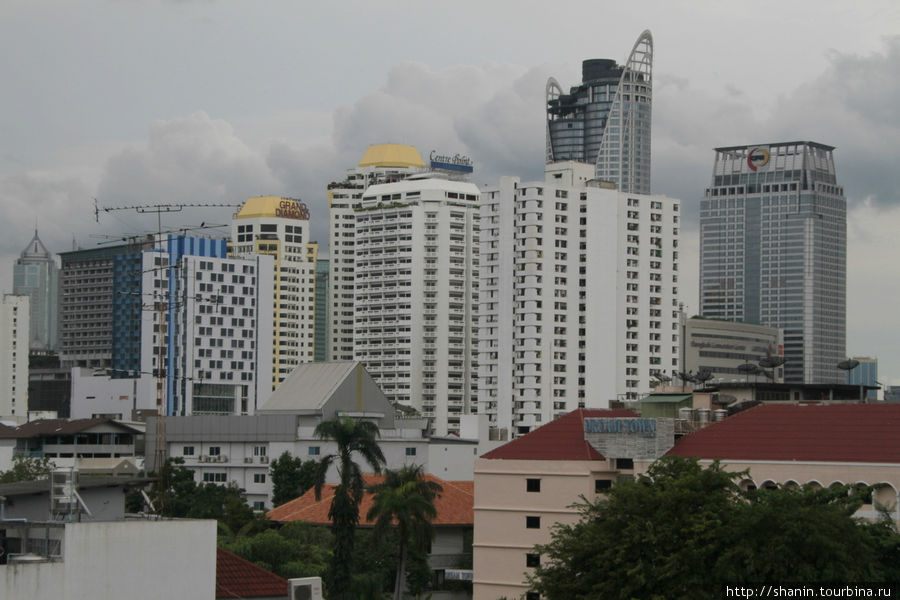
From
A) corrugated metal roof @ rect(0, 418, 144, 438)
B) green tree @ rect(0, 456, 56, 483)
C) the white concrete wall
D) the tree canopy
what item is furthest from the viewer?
corrugated metal roof @ rect(0, 418, 144, 438)

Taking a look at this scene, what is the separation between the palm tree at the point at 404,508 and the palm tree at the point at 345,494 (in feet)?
17.5

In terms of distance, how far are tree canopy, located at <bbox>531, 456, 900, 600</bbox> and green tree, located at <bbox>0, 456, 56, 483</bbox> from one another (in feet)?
202

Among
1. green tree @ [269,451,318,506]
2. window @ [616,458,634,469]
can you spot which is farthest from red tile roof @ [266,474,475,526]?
green tree @ [269,451,318,506]

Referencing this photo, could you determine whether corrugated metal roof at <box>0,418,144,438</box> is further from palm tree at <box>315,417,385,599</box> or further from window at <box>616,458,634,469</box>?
window at <box>616,458,634,469</box>

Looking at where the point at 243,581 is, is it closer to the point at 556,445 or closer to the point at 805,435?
the point at 805,435

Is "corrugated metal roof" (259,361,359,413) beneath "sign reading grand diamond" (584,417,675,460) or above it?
above

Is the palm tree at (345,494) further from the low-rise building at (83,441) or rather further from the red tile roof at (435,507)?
the low-rise building at (83,441)

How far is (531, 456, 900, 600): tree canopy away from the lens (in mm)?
52656

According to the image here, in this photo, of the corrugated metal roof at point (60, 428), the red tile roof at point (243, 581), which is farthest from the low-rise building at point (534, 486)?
the corrugated metal roof at point (60, 428)

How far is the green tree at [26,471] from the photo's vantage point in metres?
112

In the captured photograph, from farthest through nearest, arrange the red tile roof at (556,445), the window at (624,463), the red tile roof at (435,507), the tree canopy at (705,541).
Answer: the red tile roof at (435,507) < the red tile roof at (556,445) < the window at (624,463) < the tree canopy at (705,541)

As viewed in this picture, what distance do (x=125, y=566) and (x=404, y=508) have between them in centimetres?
4676

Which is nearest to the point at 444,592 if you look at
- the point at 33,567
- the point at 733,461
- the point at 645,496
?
the point at 733,461

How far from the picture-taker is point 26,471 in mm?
118812
